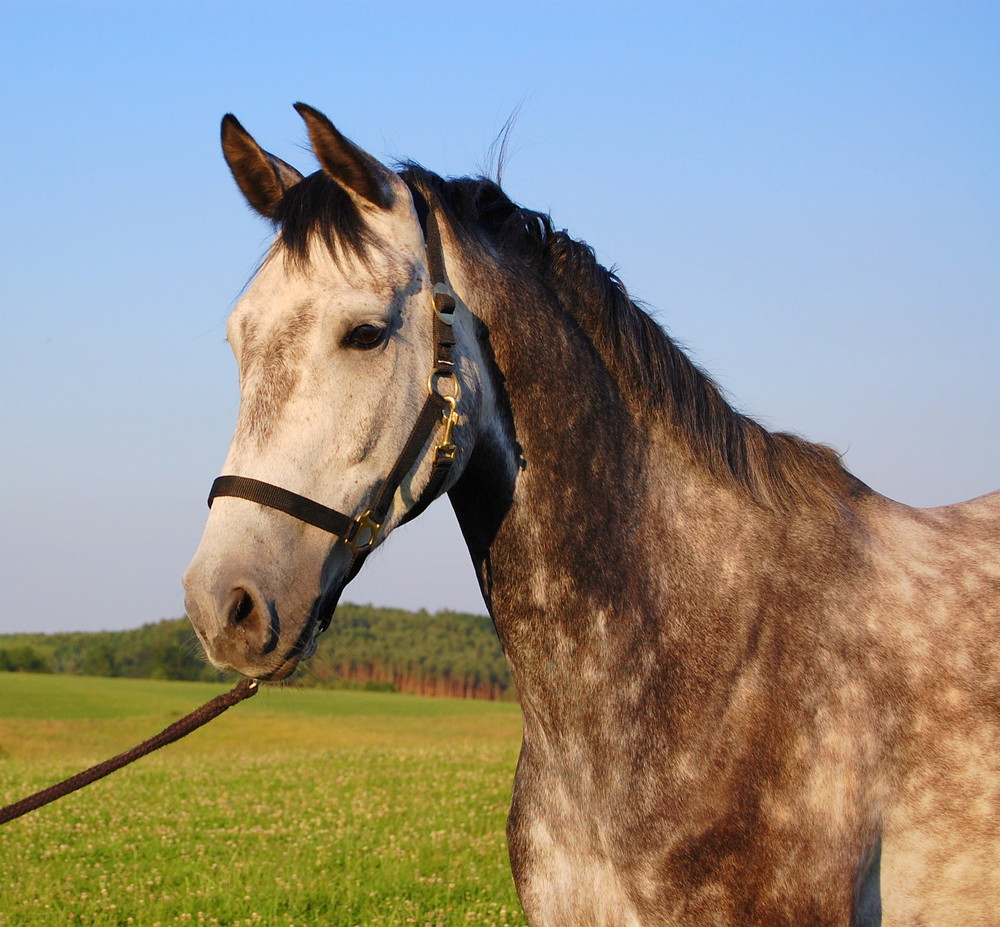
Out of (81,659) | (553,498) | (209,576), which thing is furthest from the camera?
(81,659)

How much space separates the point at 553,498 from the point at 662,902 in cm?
128

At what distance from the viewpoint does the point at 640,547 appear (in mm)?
3279

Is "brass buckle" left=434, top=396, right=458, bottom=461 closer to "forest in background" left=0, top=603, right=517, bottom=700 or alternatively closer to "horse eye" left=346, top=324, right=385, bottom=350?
"horse eye" left=346, top=324, right=385, bottom=350

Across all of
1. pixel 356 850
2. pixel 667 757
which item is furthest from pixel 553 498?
pixel 356 850

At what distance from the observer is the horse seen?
280cm

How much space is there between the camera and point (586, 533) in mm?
3213

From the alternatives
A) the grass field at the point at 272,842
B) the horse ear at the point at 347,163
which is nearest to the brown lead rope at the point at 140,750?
the grass field at the point at 272,842

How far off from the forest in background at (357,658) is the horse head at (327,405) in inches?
2119

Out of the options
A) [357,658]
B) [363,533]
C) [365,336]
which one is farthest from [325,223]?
[357,658]

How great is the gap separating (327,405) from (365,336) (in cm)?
26

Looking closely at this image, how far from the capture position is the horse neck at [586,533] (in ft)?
10.4

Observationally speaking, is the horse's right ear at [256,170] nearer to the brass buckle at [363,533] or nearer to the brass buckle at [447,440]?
the brass buckle at [447,440]

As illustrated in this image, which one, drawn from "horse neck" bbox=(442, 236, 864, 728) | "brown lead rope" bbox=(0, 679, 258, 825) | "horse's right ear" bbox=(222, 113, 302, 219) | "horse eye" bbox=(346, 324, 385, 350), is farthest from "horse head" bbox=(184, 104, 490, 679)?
"brown lead rope" bbox=(0, 679, 258, 825)

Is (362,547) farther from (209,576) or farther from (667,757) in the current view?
(667,757)
